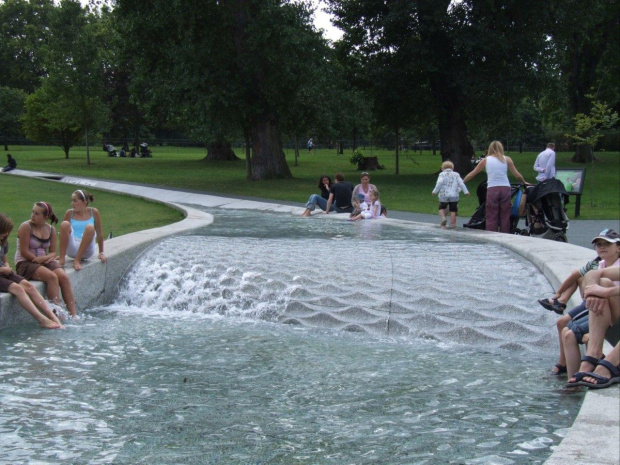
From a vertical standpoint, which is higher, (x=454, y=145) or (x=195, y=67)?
(x=195, y=67)

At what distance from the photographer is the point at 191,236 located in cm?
1436

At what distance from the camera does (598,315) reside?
21.2 ft

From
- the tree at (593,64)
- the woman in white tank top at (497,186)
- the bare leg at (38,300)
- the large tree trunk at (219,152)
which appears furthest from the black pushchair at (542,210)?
the large tree trunk at (219,152)

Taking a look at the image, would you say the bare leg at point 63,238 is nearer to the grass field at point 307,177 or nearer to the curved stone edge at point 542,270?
the curved stone edge at point 542,270

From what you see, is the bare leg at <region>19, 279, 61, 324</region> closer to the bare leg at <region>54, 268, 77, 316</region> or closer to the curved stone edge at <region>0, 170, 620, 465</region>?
the curved stone edge at <region>0, 170, 620, 465</region>

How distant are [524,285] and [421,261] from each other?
6.13ft

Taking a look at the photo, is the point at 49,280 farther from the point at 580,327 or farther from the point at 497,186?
the point at 497,186

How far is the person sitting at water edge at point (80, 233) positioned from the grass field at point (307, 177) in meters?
12.7

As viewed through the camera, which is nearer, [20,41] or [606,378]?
[606,378]

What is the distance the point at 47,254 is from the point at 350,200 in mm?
9846

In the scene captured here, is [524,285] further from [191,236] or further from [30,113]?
[30,113]

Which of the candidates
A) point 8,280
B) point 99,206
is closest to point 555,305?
point 8,280

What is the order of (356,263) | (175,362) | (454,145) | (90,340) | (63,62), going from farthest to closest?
1. (63,62)
2. (454,145)
3. (356,263)
4. (90,340)
5. (175,362)

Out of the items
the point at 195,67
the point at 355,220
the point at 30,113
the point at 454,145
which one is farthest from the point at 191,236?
the point at 30,113
